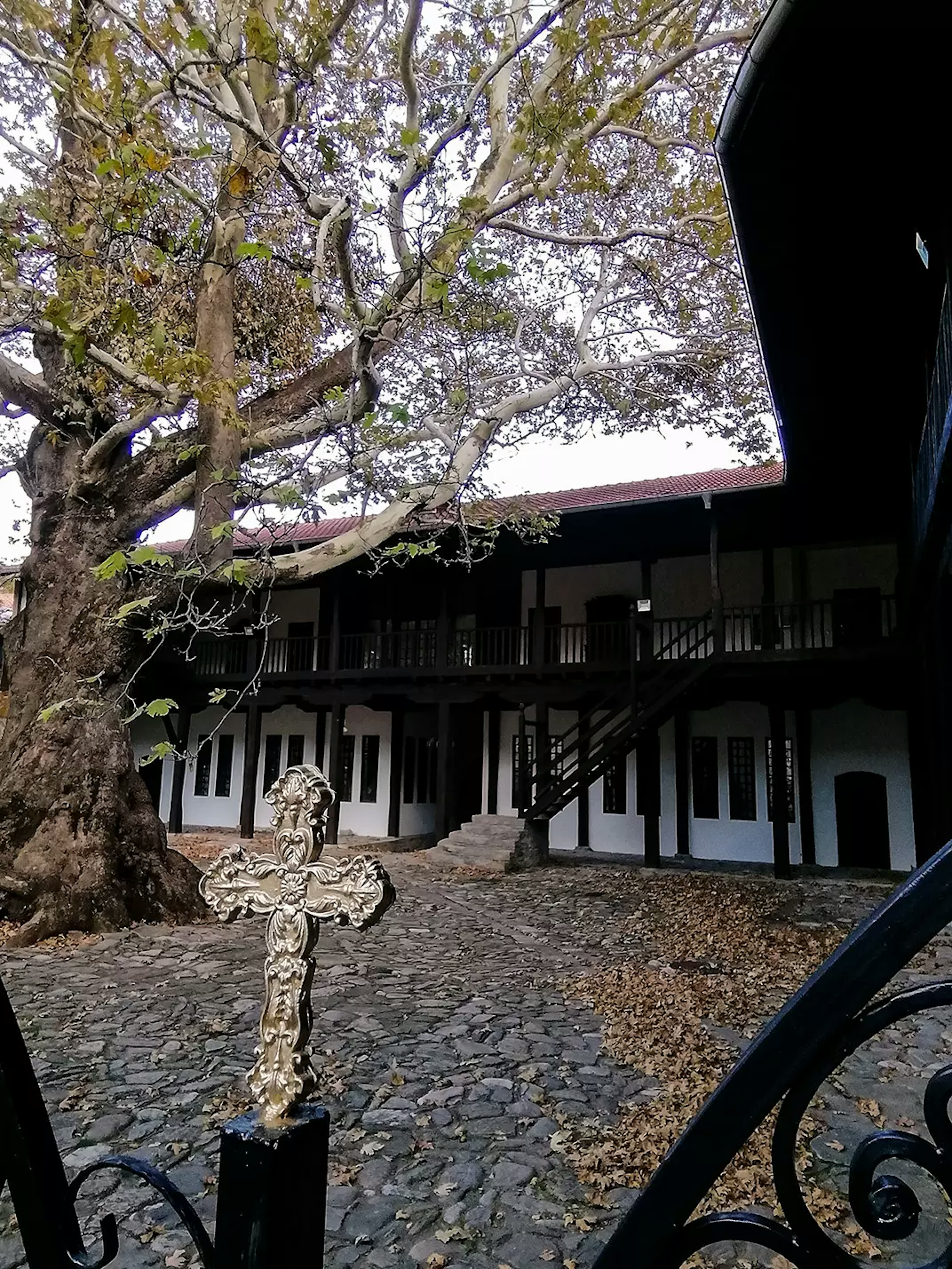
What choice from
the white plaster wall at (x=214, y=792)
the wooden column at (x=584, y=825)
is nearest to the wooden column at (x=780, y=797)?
the wooden column at (x=584, y=825)

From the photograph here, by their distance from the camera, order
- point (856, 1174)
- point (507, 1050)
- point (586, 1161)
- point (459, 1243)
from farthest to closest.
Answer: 1. point (507, 1050)
2. point (586, 1161)
3. point (459, 1243)
4. point (856, 1174)

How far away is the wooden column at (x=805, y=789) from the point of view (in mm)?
15344

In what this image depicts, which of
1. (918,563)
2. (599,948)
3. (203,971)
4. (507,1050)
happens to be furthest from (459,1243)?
(918,563)

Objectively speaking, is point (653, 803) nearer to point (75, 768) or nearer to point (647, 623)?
point (647, 623)

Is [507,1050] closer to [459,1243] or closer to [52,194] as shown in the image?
[459,1243]

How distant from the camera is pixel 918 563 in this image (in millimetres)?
9789

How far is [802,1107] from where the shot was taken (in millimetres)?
838

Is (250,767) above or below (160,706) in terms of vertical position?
below

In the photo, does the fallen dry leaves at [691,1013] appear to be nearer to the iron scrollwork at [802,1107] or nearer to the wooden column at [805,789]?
the iron scrollwork at [802,1107]

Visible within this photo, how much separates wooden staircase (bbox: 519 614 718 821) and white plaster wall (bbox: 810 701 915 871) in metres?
2.81

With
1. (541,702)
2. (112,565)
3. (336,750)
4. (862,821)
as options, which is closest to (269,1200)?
(112,565)

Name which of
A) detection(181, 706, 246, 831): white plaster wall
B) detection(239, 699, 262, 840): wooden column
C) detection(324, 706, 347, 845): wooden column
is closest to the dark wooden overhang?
detection(324, 706, 347, 845): wooden column

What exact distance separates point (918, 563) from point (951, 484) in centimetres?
405

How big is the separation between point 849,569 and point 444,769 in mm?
9067
